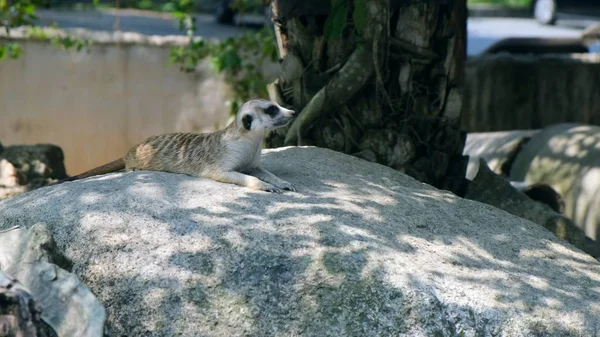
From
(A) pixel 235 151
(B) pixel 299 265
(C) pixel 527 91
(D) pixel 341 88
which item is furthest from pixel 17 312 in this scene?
(C) pixel 527 91

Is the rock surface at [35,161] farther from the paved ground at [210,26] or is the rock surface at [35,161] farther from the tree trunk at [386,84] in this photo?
the paved ground at [210,26]

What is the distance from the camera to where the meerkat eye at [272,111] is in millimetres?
5336

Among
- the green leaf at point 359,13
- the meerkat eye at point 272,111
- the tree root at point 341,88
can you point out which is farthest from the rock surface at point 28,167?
the green leaf at point 359,13

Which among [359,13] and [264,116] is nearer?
[264,116]

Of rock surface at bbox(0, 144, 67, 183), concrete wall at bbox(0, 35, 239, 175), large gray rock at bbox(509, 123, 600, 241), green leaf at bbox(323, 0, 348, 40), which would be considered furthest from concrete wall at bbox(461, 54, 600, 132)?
green leaf at bbox(323, 0, 348, 40)

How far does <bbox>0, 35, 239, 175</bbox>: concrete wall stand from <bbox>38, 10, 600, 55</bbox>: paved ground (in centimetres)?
394

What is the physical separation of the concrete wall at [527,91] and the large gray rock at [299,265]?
5.48 m

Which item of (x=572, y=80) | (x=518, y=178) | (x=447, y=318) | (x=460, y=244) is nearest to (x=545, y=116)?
(x=572, y=80)

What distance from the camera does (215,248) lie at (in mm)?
4184

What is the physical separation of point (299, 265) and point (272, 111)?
1.41 m

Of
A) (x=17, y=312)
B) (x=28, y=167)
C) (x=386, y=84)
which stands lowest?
(x=28, y=167)

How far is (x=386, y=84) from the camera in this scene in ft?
21.0

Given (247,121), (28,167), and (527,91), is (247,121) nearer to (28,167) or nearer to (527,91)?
(28,167)

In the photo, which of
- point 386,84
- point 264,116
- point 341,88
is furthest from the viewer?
point 386,84
